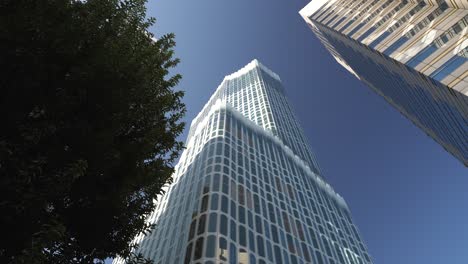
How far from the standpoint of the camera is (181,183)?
201 ft

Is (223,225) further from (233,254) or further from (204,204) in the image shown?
(204,204)

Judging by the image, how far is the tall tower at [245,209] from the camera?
130 ft

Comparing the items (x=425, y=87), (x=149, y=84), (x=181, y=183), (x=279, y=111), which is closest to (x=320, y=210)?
(x=181, y=183)

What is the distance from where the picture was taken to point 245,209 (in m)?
46.3

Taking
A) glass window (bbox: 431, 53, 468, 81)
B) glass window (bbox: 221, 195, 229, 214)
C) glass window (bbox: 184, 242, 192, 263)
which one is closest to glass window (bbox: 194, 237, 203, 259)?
glass window (bbox: 184, 242, 192, 263)

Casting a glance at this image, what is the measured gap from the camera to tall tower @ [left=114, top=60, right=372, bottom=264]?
130 ft

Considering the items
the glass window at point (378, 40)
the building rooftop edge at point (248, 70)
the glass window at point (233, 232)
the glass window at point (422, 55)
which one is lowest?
the glass window at point (233, 232)

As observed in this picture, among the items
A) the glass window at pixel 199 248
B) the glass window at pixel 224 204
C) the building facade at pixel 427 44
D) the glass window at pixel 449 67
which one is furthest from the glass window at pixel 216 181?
the glass window at pixel 449 67

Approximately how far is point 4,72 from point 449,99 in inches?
1137

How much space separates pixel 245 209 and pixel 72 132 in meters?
41.9

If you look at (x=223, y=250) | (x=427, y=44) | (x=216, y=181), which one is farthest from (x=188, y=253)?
(x=427, y=44)

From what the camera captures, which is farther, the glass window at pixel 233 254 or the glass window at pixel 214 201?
the glass window at pixel 214 201

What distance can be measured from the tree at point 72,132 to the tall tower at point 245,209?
2135 cm

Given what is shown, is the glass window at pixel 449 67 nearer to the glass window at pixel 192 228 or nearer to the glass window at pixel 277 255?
the glass window at pixel 277 255
